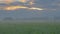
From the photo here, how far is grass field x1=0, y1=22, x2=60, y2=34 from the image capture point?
15.9 ft

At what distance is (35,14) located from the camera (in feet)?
15.9

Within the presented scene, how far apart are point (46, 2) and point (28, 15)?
54cm

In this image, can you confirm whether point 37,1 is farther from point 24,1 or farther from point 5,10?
point 5,10

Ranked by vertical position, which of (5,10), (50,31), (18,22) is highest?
(5,10)

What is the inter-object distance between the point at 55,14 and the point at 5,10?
1.21m

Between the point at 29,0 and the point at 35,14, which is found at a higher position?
the point at 29,0

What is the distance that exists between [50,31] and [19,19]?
808mm

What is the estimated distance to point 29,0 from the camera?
485 cm

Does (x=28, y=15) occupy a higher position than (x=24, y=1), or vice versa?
(x=24, y=1)

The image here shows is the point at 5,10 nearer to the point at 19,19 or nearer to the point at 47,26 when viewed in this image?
the point at 19,19

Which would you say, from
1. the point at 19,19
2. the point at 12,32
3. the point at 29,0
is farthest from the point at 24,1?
the point at 12,32

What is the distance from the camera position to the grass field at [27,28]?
15.9ft

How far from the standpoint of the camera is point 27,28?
4.88m

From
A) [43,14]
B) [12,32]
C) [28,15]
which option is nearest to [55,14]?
[43,14]
